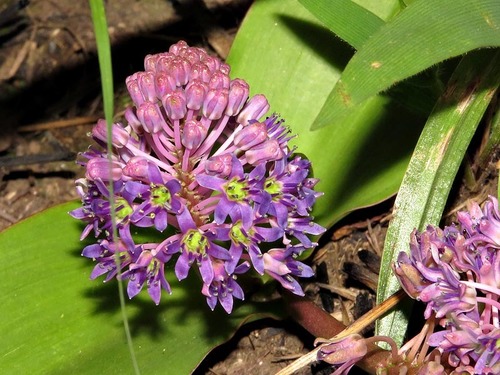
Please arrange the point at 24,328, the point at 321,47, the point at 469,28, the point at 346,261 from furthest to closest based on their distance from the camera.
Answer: the point at 346,261, the point at 321,47, the point at 24,328, the point at 469,28

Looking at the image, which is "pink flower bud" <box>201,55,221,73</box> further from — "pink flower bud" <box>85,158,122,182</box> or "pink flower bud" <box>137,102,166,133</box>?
"pink flower bud" <box>85,158,122,182</box>

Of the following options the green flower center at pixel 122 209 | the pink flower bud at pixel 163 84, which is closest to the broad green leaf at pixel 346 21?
the pink flower bud at pixel 163 84

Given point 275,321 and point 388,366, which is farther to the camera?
point 275,321

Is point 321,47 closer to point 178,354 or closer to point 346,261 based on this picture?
point 346,261

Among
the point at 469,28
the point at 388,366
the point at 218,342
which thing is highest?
the point at 469,28

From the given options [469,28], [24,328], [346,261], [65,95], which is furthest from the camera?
[65,95]

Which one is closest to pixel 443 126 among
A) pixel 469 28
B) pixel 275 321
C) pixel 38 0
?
pixel 469 28

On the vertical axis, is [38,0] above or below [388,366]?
below
